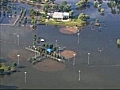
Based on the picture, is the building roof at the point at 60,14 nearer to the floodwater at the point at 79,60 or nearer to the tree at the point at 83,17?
the tree at the point at 83,17

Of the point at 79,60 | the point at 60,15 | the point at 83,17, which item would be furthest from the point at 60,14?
the point at 79,60

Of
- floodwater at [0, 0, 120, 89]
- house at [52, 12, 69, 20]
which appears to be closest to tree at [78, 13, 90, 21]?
floodwater at [0, 0, 120, 89]

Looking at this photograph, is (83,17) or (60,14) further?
(60,14)

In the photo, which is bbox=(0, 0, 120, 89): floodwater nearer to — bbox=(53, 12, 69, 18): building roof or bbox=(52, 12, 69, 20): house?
bbox=(52, 12, 69, 20): house

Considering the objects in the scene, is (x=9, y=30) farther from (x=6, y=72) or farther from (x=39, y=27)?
(x=6, y=72)

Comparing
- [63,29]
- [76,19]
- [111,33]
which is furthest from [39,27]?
[111,33]

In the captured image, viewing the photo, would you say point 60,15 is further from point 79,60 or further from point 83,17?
point 79,60

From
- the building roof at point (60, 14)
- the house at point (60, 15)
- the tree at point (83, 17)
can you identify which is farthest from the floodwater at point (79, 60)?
the building roof at point (60, 14)

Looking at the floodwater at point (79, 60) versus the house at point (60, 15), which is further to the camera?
the house at point (60, 15)
